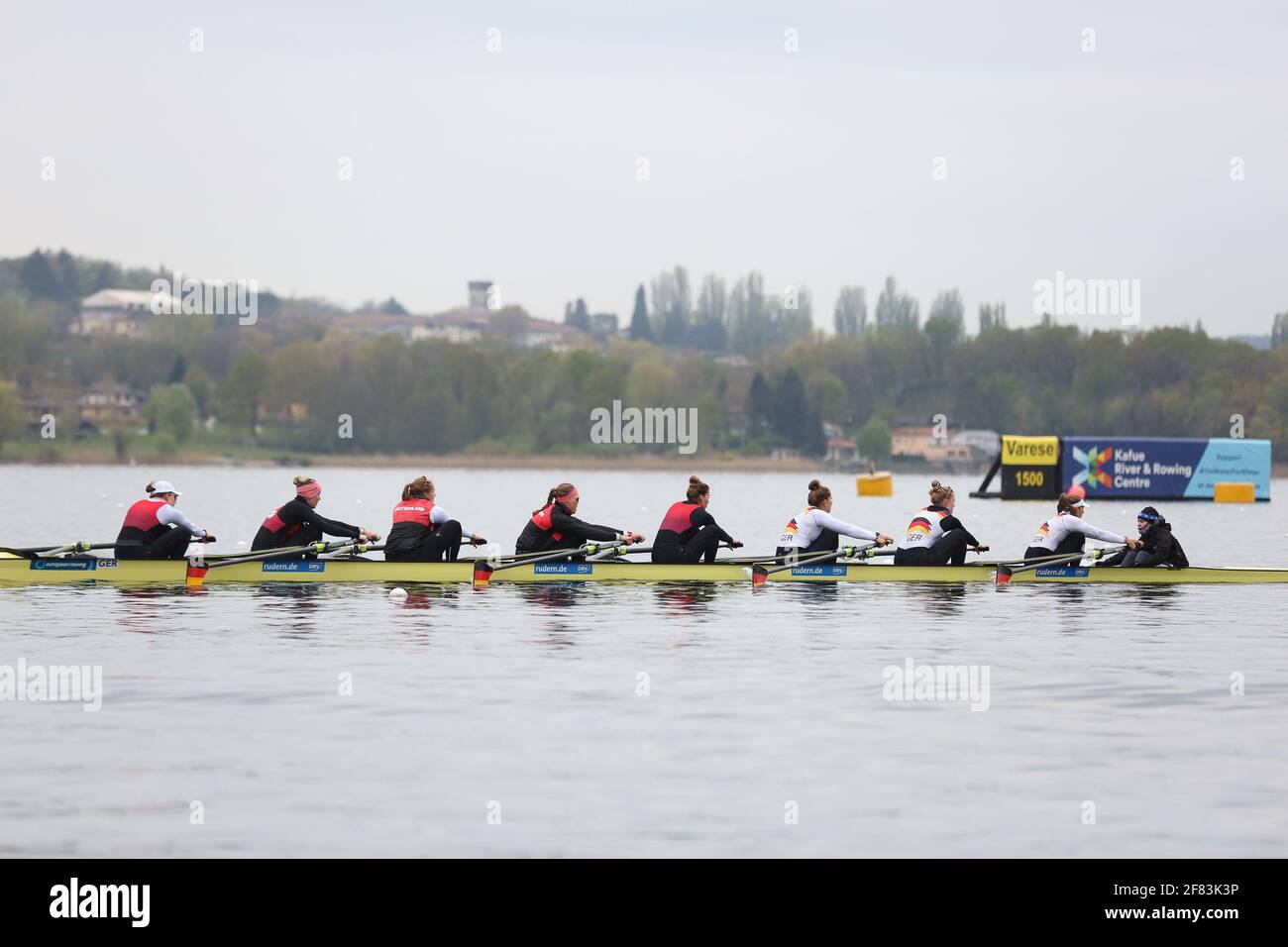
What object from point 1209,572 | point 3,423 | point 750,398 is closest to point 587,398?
point 750,398

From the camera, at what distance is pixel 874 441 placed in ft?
546

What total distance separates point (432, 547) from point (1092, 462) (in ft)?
158

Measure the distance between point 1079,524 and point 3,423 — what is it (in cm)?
13349

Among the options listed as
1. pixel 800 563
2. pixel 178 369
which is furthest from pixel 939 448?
pixel 800 563

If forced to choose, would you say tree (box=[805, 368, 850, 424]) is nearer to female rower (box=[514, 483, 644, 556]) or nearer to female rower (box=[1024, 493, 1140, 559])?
female rower (box=[1024, 493, 1140, 559])

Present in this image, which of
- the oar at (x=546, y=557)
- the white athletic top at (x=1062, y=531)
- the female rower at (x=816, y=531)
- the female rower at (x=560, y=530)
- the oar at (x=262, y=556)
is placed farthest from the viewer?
the white athletic top at (x=1062, y=531)

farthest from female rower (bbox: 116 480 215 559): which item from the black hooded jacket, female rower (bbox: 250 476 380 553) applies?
the black hooded jacket

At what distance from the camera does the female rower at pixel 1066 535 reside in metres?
24.1

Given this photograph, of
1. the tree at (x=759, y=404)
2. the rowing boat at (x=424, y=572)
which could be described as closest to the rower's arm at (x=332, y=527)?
the rowing boat at (x=424, y=572)

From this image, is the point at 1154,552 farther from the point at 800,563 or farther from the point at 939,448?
the point at 939,448

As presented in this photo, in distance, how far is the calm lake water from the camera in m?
10.8

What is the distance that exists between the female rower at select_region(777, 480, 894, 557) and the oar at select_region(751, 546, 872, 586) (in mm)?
159

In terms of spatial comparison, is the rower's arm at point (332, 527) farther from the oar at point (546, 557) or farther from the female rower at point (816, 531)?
the female rower at point (816, 531)

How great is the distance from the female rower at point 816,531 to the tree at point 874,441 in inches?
5629
